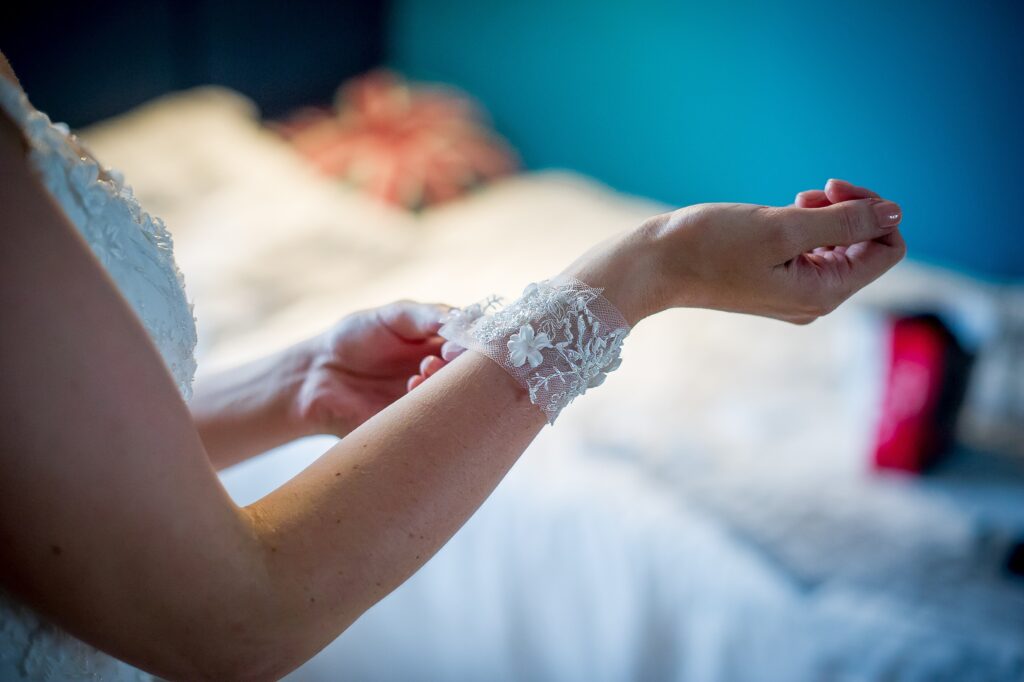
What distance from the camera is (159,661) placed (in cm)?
56

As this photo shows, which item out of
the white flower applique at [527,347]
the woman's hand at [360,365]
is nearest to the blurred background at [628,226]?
the woman's hand at [360,365]

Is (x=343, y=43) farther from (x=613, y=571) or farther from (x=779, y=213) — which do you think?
(x=779, y=213)

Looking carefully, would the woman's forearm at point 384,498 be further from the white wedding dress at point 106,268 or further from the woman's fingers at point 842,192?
the woman's fingers at point 842,192

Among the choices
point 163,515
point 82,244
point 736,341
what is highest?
point 82,244

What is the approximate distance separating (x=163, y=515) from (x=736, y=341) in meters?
1.41

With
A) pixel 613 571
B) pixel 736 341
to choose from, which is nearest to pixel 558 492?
pixel 613 571

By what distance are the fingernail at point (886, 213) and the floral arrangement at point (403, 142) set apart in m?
1.81

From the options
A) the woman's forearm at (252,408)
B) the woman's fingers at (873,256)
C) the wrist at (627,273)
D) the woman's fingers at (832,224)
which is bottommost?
the woman's forearm at (252,408)

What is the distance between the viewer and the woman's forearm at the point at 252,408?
0.84 metres

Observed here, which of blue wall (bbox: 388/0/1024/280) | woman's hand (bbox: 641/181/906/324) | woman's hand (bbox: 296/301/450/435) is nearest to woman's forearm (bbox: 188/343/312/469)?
woman's hand (bbox: 296/301/450/435)

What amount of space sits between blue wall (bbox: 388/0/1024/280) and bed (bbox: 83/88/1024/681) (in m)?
0.21

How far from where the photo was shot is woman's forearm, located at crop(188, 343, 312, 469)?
84cm

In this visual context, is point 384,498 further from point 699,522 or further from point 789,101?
point 789,101

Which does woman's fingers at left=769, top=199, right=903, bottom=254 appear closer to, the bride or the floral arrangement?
the bride
